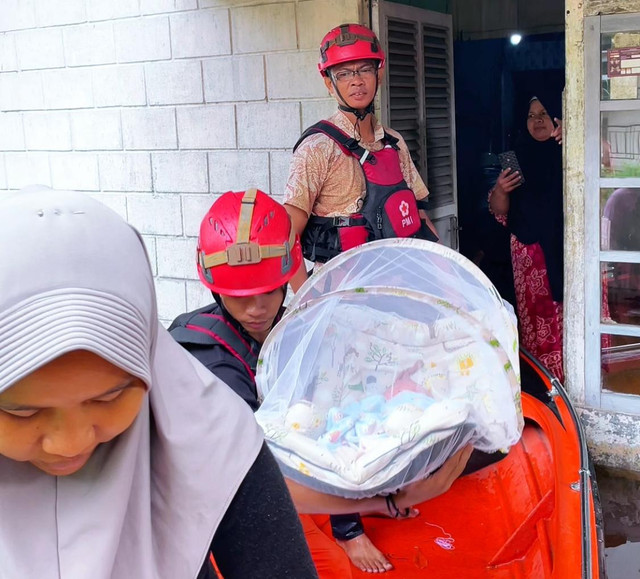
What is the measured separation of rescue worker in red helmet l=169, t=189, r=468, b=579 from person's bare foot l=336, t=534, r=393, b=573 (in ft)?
0.09

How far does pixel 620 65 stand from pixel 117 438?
326 cm

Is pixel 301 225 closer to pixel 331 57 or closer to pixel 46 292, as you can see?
pixel 331 57

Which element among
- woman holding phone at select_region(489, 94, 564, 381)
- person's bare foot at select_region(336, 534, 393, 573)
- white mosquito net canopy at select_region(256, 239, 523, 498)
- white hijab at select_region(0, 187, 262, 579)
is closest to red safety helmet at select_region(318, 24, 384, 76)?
white mosquito net canopy at select_region(256, 239, 523, 498)

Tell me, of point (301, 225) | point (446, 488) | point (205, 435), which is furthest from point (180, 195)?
point (205, 435)

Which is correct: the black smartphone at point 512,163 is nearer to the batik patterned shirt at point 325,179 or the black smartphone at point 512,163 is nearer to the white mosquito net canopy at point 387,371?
the batik patterned shirt at point 325,179

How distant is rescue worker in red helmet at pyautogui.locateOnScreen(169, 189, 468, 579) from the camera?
2.31 meters

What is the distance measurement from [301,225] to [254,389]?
1343mm

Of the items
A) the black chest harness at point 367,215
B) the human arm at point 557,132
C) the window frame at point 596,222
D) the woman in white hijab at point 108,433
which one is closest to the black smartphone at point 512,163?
the human arm at point 557,132

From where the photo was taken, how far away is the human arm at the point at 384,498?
2.16m

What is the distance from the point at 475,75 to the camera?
21.7 ft

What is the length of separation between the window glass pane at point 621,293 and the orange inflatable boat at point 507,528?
1.20m

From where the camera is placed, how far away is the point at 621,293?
386 cm

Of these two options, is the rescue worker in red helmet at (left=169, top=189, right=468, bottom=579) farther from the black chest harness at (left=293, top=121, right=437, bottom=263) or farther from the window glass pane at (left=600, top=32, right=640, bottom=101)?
the window glass pane at (left=600, top=32, right=640, bottom=101)

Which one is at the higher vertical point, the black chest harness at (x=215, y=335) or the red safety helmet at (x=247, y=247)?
the red safety helmet at (x=247, y=247)
